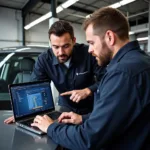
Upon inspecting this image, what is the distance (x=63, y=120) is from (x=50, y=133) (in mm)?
205

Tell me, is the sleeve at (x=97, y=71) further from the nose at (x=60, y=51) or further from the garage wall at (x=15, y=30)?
the garage wall at (x=15, y=30)

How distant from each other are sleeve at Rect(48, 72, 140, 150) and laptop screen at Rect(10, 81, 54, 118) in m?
0.52

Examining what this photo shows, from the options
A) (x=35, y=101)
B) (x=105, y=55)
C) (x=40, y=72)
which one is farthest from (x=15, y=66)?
(x=105, y=55)

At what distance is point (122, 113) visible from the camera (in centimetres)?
74

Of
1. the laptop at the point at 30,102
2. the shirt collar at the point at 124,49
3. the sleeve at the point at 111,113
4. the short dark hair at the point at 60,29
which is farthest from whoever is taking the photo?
the short dark hair at the point at 60,29

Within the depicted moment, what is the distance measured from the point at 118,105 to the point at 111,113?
1.7 inches

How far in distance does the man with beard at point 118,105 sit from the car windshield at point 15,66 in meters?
1.53

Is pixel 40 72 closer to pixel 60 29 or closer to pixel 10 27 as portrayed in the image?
pixel 60 29

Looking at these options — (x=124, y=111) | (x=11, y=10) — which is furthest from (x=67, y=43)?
(x=11, y=10)

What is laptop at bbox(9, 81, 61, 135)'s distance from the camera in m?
1.16

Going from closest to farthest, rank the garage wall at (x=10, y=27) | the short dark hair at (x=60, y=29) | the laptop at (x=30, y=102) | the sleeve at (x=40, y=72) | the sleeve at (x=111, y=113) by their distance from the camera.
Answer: the sleeve at (x=111, y=113), the laptop at (x=30, y=102), the short dark hair at (x=60, y=29), the sleeve at (x=40, y=72), the garage wall at (x=10, y=27)

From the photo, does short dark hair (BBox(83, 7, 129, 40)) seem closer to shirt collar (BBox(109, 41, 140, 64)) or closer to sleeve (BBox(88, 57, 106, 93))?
shirt collar (BBox(109, 41, 140, 64))

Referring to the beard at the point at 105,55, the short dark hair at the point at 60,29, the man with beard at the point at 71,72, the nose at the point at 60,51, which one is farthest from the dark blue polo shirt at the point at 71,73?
the beard at the point at 105,55

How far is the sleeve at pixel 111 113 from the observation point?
2.43 ft
